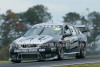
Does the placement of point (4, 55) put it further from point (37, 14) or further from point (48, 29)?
point (48, 29)

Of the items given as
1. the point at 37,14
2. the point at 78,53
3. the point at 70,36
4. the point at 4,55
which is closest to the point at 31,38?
the point at 70,36

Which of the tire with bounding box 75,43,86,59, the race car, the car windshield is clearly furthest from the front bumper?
the tire with bounding box 75,43,86,59

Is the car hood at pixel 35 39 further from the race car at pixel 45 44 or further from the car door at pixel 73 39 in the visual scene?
the car door at pixel 73 39

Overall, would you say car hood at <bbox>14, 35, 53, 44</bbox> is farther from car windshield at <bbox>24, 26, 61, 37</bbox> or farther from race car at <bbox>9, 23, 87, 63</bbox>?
car windshield at <bbox>24, 26, 61, 37</bbox>

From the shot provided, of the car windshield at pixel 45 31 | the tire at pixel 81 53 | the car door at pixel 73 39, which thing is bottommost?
the tire at pixel 81 53

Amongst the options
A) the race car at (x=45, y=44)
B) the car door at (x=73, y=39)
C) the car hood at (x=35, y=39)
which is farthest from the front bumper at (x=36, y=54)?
the car door at (x=73, y=39)

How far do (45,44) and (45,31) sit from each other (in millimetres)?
1366

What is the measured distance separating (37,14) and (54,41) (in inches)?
3403

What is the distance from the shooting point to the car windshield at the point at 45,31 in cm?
1436

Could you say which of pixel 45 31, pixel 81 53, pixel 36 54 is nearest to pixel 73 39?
pixel 81 53

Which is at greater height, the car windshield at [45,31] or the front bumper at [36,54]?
the car windshield at [45,31]

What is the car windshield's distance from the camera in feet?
47.1

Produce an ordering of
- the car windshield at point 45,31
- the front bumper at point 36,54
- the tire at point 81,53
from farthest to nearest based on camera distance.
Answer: the tire at point 81,53
the car windshield at point 45,31
the front bumper at point 36,54

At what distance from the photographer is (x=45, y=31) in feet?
47.4
